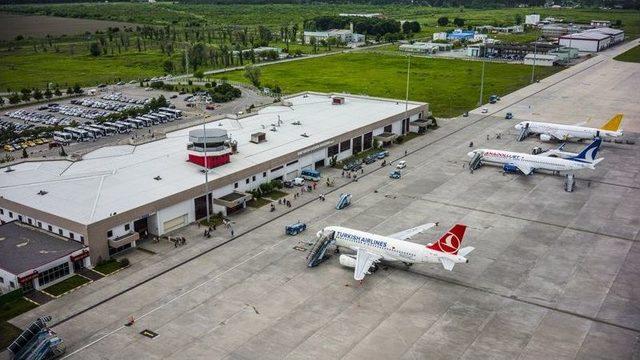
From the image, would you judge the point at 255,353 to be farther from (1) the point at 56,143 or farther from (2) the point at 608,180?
(1) the point at 56,143

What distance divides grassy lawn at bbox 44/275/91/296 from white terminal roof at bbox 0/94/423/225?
767cm

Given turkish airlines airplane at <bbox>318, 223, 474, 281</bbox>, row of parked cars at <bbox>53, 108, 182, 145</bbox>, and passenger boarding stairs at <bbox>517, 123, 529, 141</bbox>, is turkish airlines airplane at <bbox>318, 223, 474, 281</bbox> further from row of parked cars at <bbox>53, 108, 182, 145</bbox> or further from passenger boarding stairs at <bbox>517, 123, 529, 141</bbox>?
row of parked cars at <bbox>53, 108, 182, 145</bbox>

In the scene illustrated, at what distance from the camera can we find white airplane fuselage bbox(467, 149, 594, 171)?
358 ft

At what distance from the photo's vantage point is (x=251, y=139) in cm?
11562

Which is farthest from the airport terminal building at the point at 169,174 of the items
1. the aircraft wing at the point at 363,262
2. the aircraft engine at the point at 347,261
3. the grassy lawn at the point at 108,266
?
the aircraft wing at the point at 363,262

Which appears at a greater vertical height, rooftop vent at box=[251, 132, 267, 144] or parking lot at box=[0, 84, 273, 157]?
rooftop vent at box=[251, 132, 267, 144]

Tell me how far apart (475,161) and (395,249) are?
49.8m

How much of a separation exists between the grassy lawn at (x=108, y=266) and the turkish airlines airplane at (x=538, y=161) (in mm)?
73748

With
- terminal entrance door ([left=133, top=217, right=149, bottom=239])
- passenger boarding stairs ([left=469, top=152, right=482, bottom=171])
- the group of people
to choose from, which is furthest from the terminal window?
passenger boarding stairs ([left=469, top=152, right=482, bottom=171])

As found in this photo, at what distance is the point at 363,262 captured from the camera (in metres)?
73.2

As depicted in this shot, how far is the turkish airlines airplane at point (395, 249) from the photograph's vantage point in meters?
70.1

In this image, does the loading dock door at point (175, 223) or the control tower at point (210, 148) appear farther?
the control tower at point (210, 148)

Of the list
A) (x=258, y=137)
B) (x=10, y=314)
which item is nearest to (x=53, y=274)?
(x=10, y=314)

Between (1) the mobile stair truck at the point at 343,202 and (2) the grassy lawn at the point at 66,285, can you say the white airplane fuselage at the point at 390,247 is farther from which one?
(2) the grassy lawn at the point at 66,285
